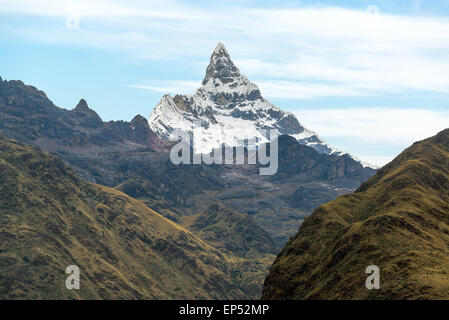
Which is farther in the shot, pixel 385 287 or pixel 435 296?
pixel 385 287
